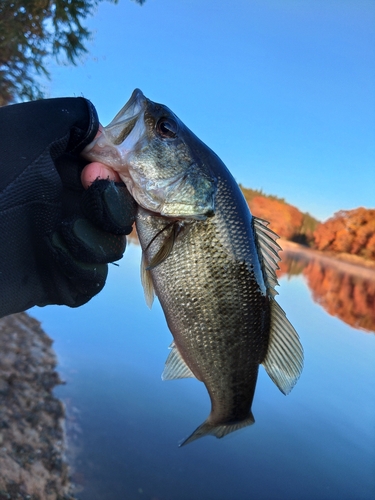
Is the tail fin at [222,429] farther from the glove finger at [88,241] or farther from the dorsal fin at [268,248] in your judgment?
the glove finger at [88,241]

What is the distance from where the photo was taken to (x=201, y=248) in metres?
2.16

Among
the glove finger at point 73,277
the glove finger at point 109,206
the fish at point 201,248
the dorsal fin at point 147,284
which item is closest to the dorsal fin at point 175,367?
the fish at point 201,248

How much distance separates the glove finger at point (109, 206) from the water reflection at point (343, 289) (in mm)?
19904

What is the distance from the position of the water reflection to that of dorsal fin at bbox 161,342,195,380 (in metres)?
19.5

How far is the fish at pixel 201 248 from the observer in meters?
2.16

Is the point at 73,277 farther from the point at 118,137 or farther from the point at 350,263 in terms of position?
the point at 350,263

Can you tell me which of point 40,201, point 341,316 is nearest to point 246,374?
point 40,201

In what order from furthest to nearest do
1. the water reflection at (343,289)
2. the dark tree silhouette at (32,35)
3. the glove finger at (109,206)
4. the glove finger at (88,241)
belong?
the water reflection at (343,289), the dark tree silhouette at (32,35), the glove finger at (88,241), the glove finger at (109,206)

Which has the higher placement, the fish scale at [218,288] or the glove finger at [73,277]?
the fish scale at [218,288]

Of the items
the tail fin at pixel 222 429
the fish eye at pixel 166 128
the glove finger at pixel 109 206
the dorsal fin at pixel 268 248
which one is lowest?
the tail fin at pixel 222 429

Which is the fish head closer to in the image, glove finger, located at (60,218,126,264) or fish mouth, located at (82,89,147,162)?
fish mouth, located at (82,89,147,162)

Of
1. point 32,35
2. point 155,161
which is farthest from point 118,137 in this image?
point 32,35

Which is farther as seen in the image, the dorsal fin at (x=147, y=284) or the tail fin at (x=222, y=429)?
the tail fin at (x=222, y=429)

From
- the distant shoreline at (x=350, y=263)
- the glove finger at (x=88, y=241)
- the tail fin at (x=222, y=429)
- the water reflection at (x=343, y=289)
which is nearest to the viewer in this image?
the glove finger at (x=88, y=241)
